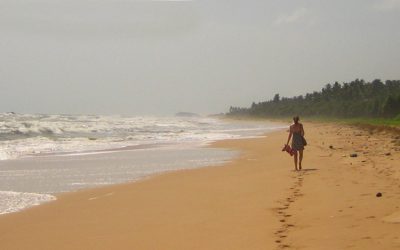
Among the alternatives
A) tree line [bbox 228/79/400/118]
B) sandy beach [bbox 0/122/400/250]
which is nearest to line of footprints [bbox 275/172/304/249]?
sandy beach [bbox 0/122/400/250]

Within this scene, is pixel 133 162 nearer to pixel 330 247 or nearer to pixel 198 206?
pixel 198 206

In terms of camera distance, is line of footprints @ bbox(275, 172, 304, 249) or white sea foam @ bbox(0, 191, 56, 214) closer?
line of footprints @ bbox(275, 172, 304, 249)

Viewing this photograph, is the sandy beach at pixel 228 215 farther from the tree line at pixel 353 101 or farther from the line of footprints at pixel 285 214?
the tree line at pixel 353 101

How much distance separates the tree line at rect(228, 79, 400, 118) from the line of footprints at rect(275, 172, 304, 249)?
4750cm

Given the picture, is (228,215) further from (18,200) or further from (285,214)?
(18,200)

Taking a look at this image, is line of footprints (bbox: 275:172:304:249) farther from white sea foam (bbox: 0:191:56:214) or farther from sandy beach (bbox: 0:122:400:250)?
white sea foam (bbox: 0:191:56:214)

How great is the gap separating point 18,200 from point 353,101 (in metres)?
82.9

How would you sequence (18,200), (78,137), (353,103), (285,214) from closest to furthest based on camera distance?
(285,214), (18,200), (78,137), (353,103)

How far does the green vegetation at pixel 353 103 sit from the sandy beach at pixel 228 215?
47.0m

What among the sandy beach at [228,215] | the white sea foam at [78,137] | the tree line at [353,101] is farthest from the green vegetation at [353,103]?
the sandy beach at [228,215]

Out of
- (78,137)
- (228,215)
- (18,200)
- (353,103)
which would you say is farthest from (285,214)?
(353,103)

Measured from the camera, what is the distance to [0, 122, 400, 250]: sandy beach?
6199mm

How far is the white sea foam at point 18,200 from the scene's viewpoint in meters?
9.65

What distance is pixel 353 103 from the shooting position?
81625mm
